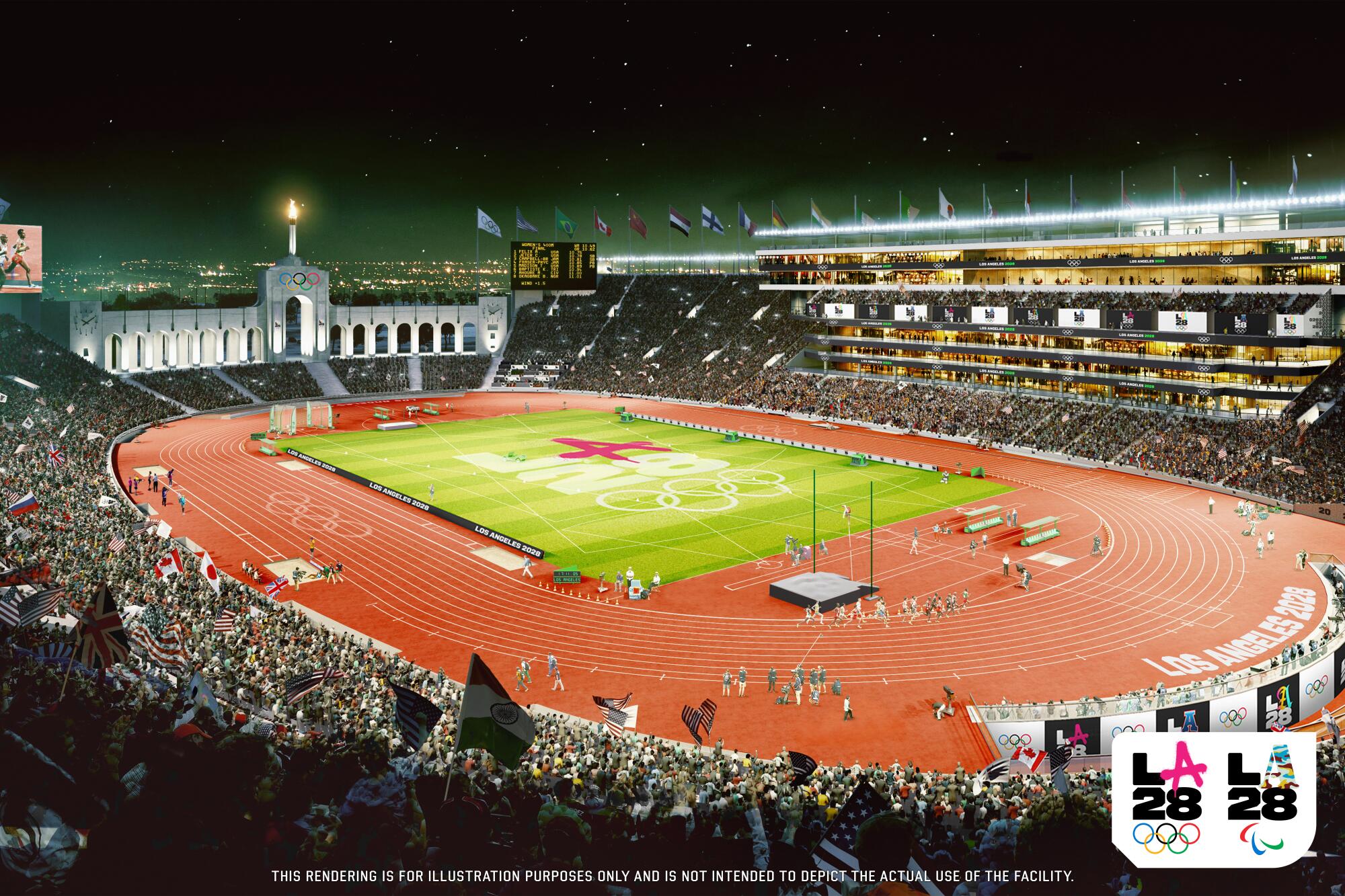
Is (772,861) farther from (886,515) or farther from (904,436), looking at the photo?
(904,436)

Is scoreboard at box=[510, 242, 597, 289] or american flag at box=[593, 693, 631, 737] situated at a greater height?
scoreboard at box=[510, 242, 597, 289]

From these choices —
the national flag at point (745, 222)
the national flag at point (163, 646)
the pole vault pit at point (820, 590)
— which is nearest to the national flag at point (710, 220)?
the national flag at point (745, 222)

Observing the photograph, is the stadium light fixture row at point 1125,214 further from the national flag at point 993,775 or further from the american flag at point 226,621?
the american flag at point 226,621

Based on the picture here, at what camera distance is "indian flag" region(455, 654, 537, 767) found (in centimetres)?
1611

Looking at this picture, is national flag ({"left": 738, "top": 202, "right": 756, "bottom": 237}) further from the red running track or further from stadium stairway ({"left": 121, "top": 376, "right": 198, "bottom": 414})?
stadium stairway ({"left": 121, "top": 376, "right": 198, "bottom": 414})

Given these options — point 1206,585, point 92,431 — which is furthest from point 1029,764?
point 92,431

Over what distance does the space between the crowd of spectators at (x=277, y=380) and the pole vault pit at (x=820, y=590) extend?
72416 millimetres

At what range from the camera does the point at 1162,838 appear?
13.4 meters

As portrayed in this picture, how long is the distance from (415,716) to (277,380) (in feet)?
290

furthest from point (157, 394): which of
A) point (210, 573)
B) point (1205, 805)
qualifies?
point (1205, 805)

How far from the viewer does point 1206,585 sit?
120 feet

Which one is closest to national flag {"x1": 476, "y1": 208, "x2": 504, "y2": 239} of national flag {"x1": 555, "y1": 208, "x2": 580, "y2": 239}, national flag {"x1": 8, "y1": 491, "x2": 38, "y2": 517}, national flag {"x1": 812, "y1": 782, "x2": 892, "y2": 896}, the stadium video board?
national flag {"x1": 555, "y1": 208, "x2": 580, "y2": 239}

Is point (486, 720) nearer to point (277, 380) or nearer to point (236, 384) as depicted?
point (236, 384)

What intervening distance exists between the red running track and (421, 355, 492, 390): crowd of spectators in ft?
177
